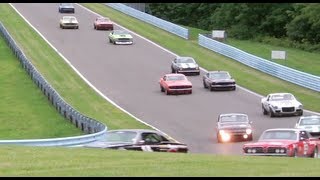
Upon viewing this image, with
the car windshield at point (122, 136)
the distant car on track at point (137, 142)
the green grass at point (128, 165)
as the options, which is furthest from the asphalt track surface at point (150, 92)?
the green grass at point (128, 165)

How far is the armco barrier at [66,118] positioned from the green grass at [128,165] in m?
3.08

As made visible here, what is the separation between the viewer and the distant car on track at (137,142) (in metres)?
22.5

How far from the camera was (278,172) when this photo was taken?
15.7 metres

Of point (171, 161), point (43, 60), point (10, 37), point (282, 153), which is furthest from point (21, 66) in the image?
point (171, 161)

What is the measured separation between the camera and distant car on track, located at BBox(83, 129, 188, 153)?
74.0ft

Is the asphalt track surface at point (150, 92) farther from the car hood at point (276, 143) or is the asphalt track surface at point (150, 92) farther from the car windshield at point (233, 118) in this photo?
the car hood at point (276, 143)

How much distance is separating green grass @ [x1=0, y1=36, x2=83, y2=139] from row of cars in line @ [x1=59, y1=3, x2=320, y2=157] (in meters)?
→ 5.93

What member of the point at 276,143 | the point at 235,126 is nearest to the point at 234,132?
the point at 235,126

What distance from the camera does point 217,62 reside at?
6009 cm

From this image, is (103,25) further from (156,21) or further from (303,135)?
(303,135)

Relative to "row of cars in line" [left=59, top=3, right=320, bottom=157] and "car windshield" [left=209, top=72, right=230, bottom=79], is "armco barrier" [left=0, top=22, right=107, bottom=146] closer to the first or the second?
"row of cars in line" [left=59, top=3, right=320, bottom=157]

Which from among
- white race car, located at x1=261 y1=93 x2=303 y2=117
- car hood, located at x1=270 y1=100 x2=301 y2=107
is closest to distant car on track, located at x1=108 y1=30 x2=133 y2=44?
white race car, located at x1=261 y1=93 x2=303 y2=117

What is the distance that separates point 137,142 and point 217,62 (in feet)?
124

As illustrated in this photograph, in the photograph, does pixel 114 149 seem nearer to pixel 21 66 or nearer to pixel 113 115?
pixel 113 115
